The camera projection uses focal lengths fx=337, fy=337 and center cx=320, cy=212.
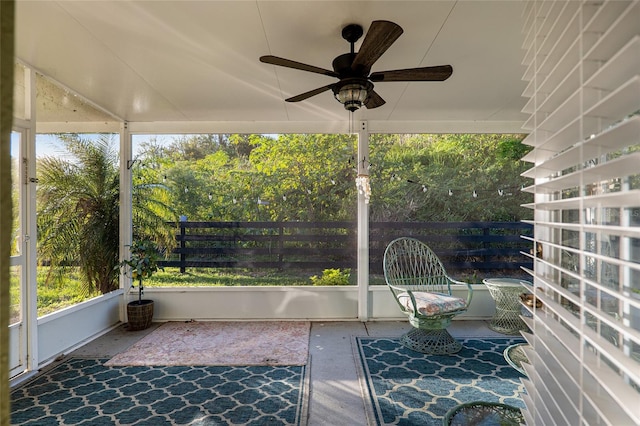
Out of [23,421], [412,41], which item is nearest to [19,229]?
[23,421]

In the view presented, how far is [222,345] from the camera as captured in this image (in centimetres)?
335

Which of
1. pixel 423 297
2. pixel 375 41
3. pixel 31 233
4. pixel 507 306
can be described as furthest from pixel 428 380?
pixel 31 233

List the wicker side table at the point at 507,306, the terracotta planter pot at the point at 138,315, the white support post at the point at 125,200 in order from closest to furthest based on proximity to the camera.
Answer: the wicker side table at the point at 507,306 → the terracotta planter pot at the point at 138,315 → the white support post at the point at 125,200

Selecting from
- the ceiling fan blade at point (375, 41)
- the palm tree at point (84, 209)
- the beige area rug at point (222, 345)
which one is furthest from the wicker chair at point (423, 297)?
the palm tree at point (84, 209)

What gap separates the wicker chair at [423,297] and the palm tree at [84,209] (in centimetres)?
294

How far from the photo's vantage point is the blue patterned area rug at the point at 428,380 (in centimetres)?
224

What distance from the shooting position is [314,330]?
3773mm

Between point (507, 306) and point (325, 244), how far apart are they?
7.10 feet

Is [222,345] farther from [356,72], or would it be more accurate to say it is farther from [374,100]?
[356,72]

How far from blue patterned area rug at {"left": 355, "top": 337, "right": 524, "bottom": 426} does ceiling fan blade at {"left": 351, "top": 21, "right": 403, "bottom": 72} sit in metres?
2.20

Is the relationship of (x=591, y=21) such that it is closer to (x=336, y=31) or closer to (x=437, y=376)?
(x=336, y=31)

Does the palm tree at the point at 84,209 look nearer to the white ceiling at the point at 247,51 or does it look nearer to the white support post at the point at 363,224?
the white ceiling at the point at 247,51

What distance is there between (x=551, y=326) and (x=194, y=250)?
4.00m

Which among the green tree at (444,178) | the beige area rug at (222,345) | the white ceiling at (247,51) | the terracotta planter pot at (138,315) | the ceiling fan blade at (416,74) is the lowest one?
the beige area rug at (222,345)
